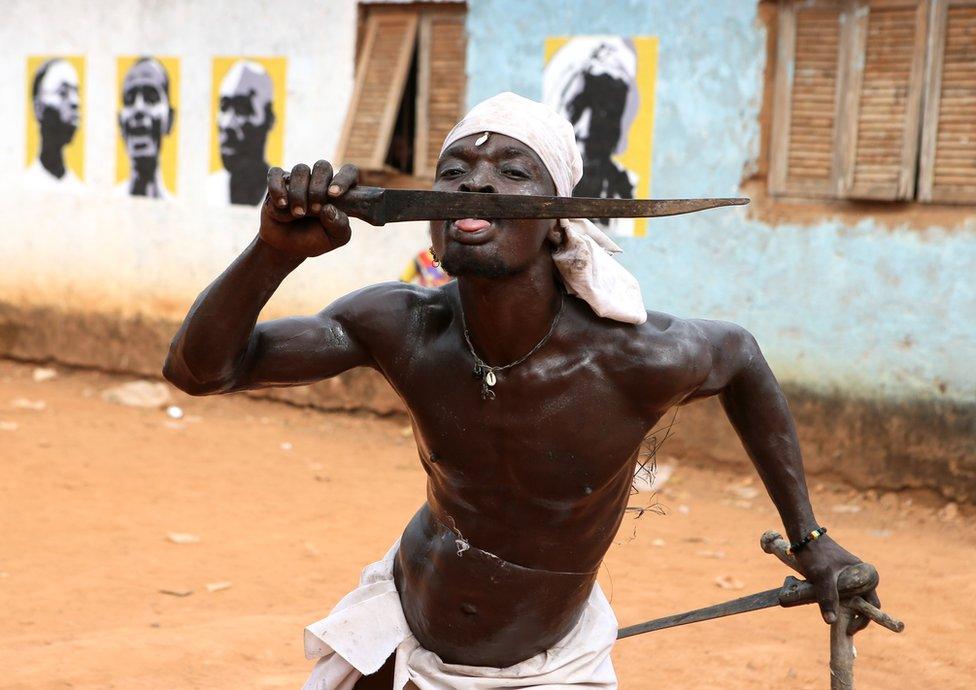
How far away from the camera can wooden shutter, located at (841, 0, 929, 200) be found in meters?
6.99

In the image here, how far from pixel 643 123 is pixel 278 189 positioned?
5735mm

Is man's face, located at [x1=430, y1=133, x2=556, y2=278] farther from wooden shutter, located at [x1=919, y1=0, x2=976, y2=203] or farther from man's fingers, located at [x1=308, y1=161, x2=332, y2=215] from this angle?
wooden shutter, located at [x1=919, y1=0, x2=976, y2=203]

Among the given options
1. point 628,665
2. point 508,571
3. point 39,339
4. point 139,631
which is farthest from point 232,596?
point 39,339

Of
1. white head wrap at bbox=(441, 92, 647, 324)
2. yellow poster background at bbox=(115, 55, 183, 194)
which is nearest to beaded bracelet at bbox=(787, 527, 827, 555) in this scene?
white head wrap at bbox=(441, 92, 647, 324)

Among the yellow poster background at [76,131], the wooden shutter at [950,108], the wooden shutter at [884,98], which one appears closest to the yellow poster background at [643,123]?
the wooden shutter at [884,98]

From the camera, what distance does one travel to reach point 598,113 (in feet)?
25.9

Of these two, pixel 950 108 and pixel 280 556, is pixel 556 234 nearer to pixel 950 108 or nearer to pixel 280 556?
pixel 280 556

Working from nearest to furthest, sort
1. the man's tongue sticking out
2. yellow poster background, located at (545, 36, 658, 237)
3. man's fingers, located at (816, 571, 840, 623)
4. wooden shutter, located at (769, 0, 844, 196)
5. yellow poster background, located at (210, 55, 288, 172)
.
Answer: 1. the man's tongue sticking out
2. man's fingers, located at (816, 571, 840, 623)
3. wooden shutter, located at (769, 0, 844, 196)
4. yellow poster background, located at (545, 36, 658, 237)
5. yellow poster background, located at (210, 55, 288, 172)

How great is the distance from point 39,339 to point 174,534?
4597 millimetres

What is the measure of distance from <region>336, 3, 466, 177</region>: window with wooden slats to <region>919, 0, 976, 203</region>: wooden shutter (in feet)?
10.1

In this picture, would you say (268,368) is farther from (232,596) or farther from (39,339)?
(39,339)

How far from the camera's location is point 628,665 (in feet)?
16.5

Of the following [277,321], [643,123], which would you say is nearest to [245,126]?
[643,123]

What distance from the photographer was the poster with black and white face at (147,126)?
9.69 meters
